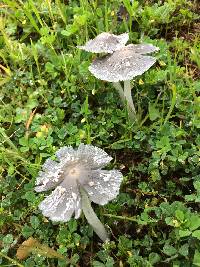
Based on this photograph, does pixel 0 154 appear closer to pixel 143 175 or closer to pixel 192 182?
pixel 143 175

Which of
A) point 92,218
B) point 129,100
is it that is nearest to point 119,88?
point 129,100

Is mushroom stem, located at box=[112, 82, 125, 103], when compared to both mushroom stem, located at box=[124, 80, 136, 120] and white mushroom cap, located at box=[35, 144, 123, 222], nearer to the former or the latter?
mushroom stem, located at box=[124, 80, 136, 120]

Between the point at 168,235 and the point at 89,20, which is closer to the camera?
the point at 168,235

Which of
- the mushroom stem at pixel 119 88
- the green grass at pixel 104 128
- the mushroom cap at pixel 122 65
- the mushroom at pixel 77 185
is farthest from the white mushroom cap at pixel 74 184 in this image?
the mushroom stem at pixel 119 88

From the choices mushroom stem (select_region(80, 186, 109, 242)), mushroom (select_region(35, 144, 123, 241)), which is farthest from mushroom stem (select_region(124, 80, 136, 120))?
mushroom stem (select_region(80, 186, 109, 242))

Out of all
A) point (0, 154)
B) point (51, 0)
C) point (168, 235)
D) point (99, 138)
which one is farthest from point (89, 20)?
point (168, 235)

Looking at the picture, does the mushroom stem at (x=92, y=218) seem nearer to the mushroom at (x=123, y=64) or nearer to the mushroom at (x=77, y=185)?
the mushroom at (x=77, y=185)

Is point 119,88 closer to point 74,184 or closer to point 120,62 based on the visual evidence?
point 120,62
